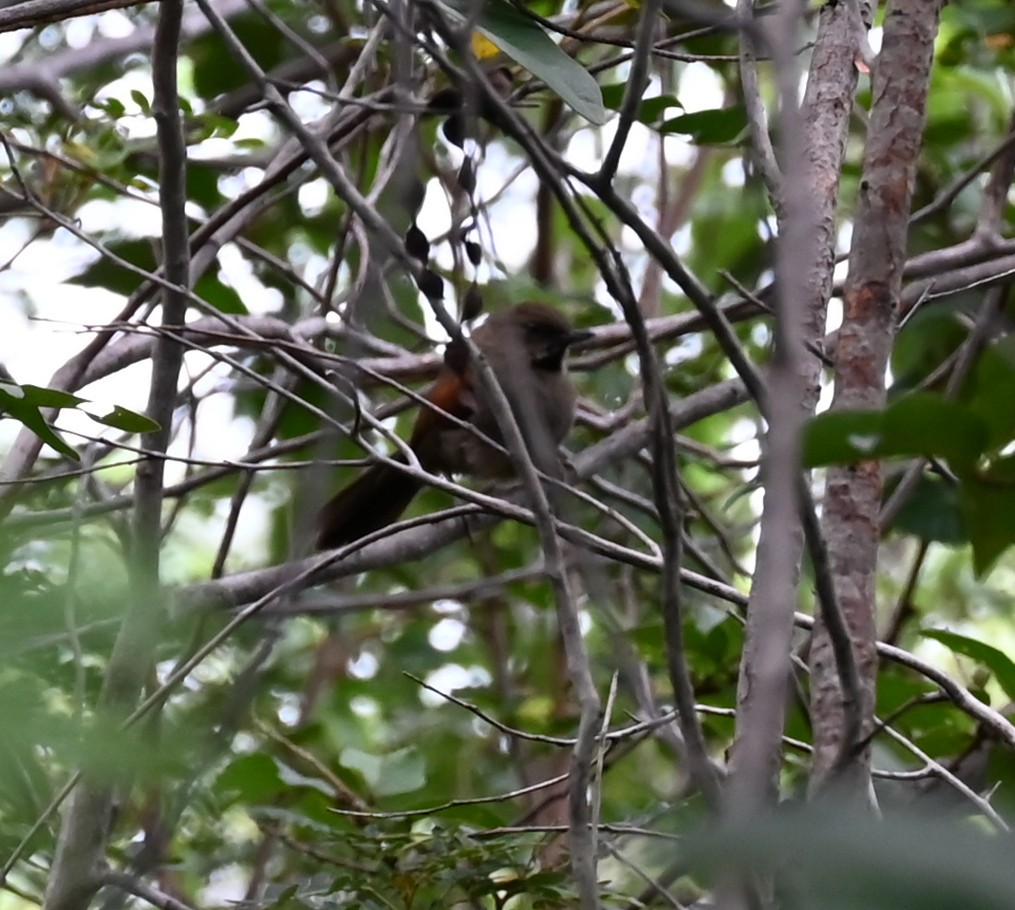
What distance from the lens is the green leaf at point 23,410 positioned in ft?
5.80

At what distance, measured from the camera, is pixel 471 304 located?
70.7 inches

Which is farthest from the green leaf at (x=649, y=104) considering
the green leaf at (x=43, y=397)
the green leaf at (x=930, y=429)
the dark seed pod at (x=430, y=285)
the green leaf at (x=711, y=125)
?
the green leaf at (x=930, y=429)

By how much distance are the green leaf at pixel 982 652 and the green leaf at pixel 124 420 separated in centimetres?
114

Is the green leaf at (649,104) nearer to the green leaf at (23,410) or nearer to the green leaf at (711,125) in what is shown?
the green leaf at (711,125)

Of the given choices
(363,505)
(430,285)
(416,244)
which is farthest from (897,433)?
(363,505)

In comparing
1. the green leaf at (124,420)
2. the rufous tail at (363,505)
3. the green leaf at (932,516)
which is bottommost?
the rufous tail at (363,505)

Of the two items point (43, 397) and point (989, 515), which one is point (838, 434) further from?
point (43, 397)

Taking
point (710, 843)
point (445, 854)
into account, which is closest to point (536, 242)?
point (445, 854)

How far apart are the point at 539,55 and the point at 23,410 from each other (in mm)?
854

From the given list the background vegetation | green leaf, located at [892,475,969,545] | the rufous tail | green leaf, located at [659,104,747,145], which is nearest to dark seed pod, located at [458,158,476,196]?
the background vegetation

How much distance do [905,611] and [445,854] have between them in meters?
1.76

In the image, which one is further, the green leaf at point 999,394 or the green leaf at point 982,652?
the green leaf at point 982,652

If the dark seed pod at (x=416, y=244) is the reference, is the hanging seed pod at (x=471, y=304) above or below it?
below

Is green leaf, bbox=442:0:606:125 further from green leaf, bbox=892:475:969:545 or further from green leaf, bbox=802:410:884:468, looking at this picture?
green leaf, bbox=892:475:969:545
